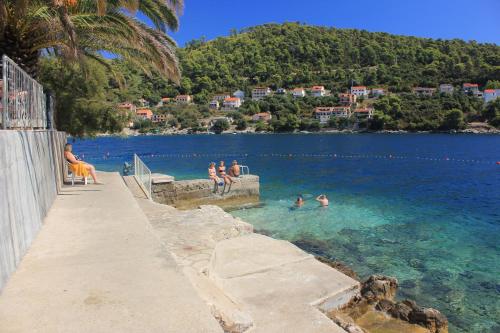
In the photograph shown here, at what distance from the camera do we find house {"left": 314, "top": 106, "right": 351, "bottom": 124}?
5930 inches

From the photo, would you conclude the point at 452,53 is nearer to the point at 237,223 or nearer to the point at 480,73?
the point at 480,73

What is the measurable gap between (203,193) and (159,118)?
492ft

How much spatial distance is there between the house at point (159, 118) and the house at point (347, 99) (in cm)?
7481

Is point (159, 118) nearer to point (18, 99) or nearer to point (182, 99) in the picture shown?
point (182, 99)

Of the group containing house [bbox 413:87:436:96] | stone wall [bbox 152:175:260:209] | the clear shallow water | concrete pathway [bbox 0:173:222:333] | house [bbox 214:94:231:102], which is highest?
house [bbox 413:87:436:96]

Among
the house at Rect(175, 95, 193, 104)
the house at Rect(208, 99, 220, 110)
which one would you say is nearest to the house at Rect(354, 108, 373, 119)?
the house at Rect(208, 99, 220, 110)

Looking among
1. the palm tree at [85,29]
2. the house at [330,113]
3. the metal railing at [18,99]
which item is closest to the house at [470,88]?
the house at [330,113]

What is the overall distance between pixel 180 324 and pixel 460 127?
143019mm

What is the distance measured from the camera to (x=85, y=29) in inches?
418

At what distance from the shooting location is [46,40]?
33.2 feet

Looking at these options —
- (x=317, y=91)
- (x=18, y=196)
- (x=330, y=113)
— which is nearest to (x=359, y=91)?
(x=317, y=91)

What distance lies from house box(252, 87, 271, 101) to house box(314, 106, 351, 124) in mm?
35891

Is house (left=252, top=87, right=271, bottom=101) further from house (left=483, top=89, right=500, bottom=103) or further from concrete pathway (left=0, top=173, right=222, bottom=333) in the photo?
concrete pathway (left=0, top=173, right=222, bottom=333)

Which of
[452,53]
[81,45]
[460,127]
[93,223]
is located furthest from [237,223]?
[452,53]
